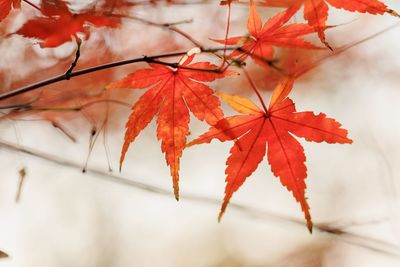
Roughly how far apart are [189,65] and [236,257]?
2.96m

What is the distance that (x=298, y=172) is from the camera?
2.98ft

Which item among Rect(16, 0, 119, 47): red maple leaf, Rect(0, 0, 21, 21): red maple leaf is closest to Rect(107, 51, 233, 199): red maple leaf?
Rect(16, 0, 119, 47): red maple leaf

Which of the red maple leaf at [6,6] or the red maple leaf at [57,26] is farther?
the red maple leaf at [6,6]

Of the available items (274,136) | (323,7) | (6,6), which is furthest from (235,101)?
(6,6)

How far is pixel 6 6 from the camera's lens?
100 centimetres

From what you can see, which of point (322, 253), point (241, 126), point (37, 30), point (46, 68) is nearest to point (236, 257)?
point (322, 253)

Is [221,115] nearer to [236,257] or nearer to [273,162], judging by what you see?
[273,162]

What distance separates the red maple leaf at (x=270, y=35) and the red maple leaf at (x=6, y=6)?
0.53 metres

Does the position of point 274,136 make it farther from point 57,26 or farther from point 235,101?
point 57,26

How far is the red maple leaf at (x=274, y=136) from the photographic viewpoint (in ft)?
3.02

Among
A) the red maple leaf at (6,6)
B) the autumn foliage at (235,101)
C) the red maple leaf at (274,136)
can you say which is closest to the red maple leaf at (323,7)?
the autumn foliage at (235,101)

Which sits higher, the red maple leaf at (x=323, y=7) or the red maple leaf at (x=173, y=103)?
the red maple leaf at (x=323, y=7)

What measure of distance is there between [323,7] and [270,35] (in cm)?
14

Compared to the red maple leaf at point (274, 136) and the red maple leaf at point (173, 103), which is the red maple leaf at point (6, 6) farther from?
the red maple leaf at point (274, 136)
